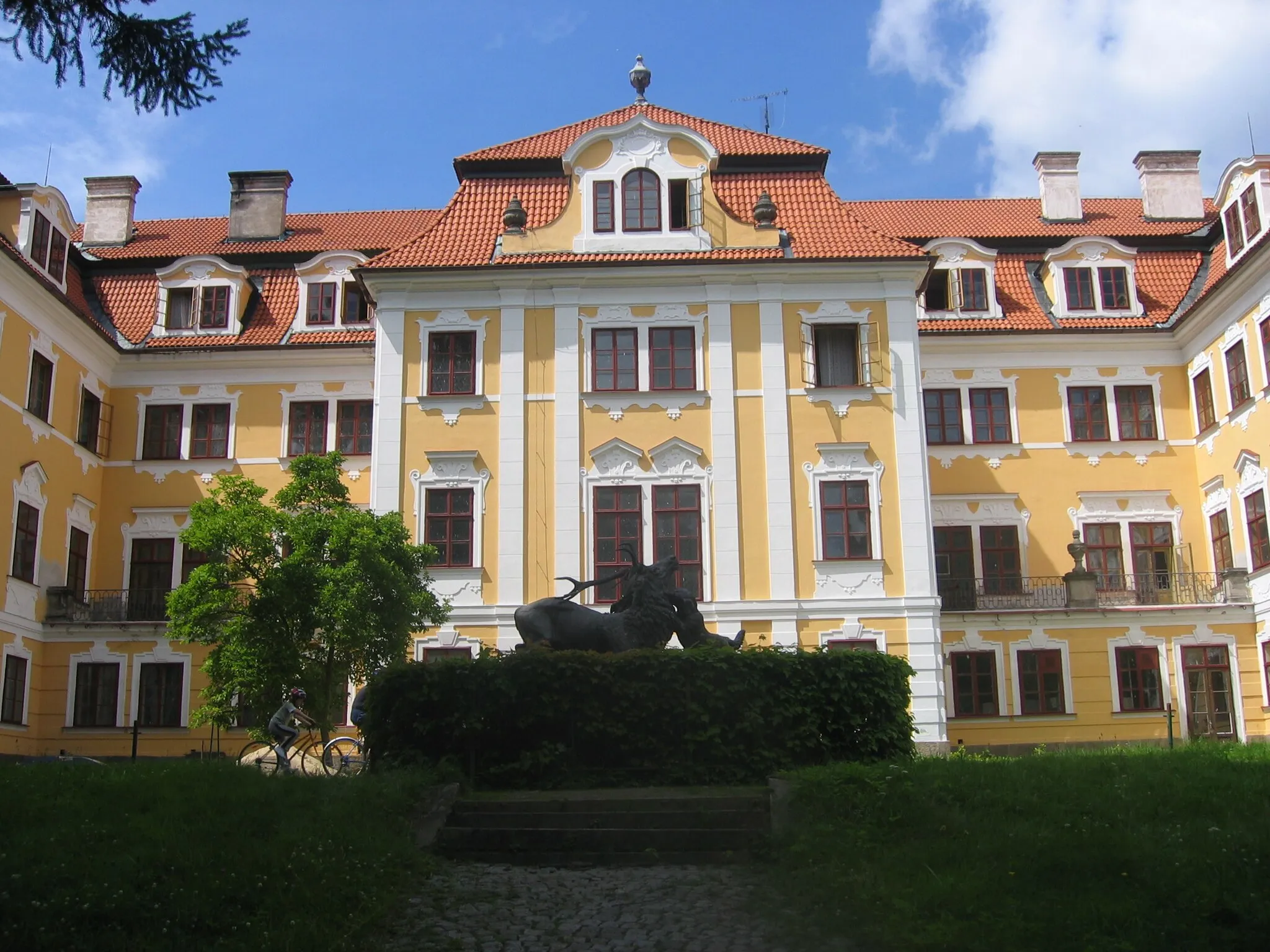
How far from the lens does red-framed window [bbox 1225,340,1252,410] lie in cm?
3156

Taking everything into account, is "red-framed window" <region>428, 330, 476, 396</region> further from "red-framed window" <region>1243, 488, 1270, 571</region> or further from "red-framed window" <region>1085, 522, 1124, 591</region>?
"red-framed window" <region>1243, 488, 1270, 571</region>

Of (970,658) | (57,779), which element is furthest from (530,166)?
(57,779)

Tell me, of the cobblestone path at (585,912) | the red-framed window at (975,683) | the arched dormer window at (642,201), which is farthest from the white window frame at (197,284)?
the cobblestone path at (585,912)

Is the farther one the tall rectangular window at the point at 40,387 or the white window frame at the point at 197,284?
the white window frame at the point at 197,284

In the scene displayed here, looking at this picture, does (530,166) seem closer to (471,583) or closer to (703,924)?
(471,583)

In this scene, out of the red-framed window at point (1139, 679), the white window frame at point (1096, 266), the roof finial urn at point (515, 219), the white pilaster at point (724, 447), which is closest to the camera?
the white pilaster at point (724, 447)

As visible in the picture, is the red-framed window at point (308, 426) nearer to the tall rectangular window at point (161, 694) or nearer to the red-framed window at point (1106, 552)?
the tall rectangular window at point (161, 694)

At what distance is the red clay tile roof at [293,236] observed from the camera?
3800 centimetres

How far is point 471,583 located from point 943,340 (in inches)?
569

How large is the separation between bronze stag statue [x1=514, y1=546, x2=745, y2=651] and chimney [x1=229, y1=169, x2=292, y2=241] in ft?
84.8

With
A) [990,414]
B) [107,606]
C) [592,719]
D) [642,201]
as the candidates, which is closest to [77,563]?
[107,606]

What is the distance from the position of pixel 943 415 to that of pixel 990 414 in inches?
47.9

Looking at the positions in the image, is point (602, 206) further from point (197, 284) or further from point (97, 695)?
point (97, 695)

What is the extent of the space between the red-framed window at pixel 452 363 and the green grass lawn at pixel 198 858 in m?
17.8
